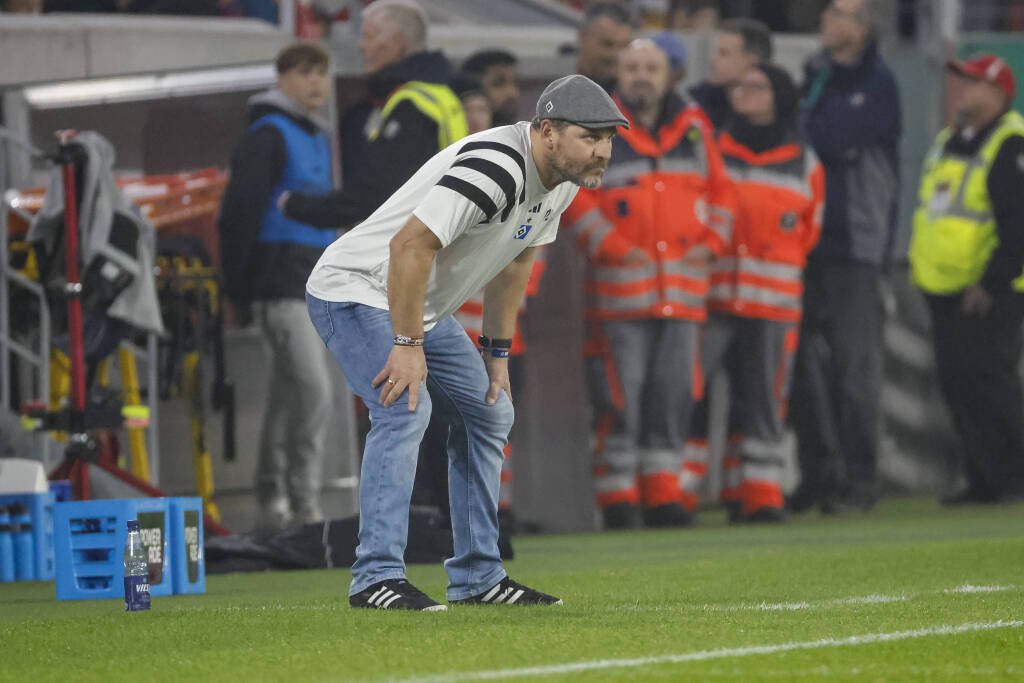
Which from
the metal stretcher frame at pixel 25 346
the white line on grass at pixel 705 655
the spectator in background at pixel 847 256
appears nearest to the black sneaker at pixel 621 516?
the spectator in background at pixel 847 256

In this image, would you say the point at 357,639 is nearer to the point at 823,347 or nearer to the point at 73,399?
the point at 73,399

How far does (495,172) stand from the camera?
539 centimetres

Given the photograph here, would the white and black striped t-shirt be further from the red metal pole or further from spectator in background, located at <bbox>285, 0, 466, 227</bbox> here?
spectator in background, located at <bbox>285, 0, 466, 227</bbox>

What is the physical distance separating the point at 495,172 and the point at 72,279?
12.4ft

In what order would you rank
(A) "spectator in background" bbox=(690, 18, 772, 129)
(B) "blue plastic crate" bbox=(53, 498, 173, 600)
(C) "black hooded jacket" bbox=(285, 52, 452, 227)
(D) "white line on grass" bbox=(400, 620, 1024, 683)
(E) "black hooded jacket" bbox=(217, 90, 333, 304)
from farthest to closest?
(A) "spectator in background" bbox=(690, 18, 772, 129) < (E) "black hooded jacket" bbox=(217, 90, 333, 304) < (C) "black hooded jacket" bbox=(285, 52, 452, 227) < (B) "blue plastic crate" bbox=(53, 498, 173, 600) < (D) "white line on grass" bbox=(400, 620, 1024, 683)

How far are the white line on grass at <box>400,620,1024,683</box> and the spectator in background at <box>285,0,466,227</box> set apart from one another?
4380 mm

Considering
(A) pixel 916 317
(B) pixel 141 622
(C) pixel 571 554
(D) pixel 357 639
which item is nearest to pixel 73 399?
(C) pixel 571 554

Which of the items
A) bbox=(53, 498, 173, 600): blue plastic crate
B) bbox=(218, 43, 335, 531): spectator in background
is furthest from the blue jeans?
bbox=(218, 43, 335, 531): spectator in background

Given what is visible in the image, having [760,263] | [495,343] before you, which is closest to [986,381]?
[760,263]

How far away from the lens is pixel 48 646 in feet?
17.2

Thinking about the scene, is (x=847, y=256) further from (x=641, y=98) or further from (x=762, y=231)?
(x=641, y=98)

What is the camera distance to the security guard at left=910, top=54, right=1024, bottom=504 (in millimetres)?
12219

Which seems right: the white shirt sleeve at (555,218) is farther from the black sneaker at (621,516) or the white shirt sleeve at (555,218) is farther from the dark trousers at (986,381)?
the dark trousers at (986,381)

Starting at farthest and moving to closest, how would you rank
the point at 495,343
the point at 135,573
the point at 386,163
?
1. the point at 386,163
2. the point at 135,573
3. the point at 495,343
